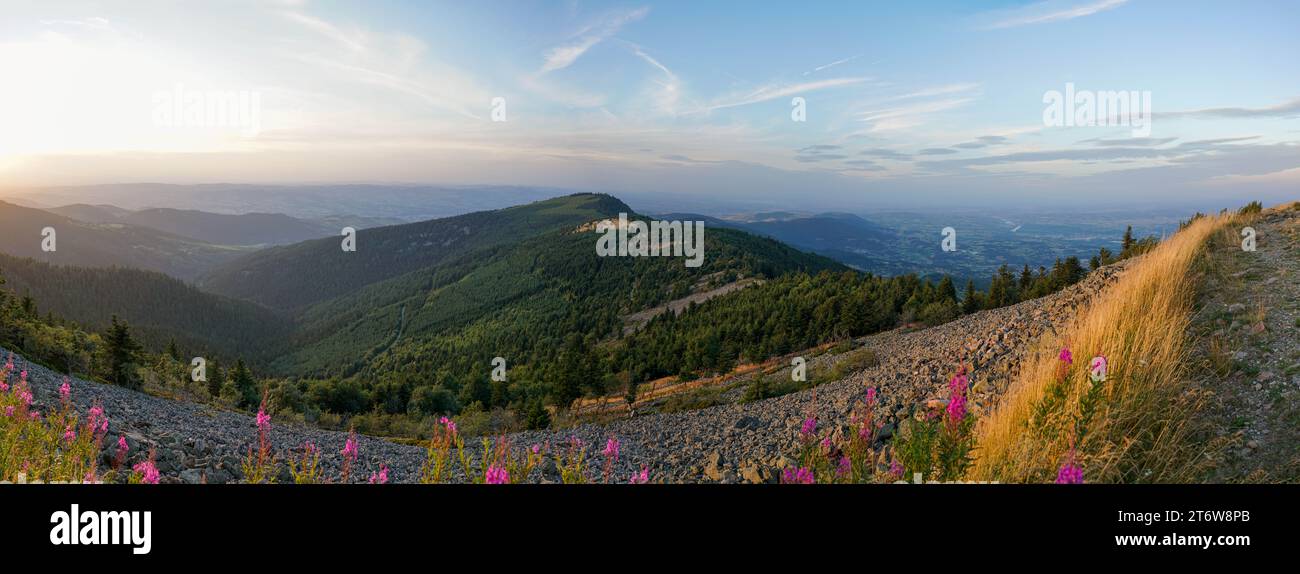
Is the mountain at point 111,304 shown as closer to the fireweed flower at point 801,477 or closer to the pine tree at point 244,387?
the pine tree at point 244,387

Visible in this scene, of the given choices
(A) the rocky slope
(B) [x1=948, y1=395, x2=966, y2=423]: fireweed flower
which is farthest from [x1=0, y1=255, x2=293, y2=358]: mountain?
(B) [x1=948, y1=395, x2=966, y2=423]: fireweed flower

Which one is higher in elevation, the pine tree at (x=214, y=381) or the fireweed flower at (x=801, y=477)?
the fireweed flower at (x=801, y=477)

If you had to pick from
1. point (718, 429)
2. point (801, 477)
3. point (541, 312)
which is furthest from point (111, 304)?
point (801, 477)

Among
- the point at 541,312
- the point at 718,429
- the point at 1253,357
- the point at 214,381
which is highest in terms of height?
the point at 1253,357

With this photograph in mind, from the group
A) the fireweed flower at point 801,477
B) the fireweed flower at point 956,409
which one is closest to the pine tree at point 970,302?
the fireweed flower at point 956,409

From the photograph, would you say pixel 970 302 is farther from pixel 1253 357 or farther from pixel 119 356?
Result: pixel 119 356

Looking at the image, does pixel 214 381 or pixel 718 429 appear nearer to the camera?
pixel 718 429

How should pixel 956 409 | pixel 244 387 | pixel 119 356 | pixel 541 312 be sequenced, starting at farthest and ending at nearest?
pixel 541 312, pixel 244 387, pixel 119 356, pixel 956 409
